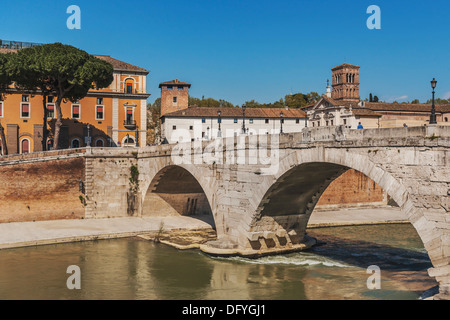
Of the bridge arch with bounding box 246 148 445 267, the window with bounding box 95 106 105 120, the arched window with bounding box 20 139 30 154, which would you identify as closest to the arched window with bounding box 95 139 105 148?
the window with bounding box 95 106 105 120

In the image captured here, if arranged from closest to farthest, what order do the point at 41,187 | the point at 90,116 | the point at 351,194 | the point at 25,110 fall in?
the point at 41,187
the point at 351,194
the point at 25,110
the point at 90,116

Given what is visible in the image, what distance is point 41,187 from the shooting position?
29516 mm

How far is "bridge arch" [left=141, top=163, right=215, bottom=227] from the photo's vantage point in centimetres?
3100

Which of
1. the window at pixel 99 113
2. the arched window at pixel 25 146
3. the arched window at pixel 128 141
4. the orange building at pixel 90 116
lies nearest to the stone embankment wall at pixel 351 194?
the orange building at pixel 90 116

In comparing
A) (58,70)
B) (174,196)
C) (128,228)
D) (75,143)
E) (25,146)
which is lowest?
(128,228)

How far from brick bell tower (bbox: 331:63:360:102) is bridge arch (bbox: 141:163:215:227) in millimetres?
47551

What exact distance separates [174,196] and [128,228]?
5.56 metres

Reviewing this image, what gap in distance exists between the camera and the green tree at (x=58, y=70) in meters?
33.9

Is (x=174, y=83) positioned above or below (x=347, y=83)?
below

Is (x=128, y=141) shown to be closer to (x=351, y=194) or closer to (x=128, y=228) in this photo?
(x=128, y=228)

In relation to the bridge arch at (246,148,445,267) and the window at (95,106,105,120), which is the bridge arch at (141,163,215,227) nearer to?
the bridge arch at (246,148,445,267)

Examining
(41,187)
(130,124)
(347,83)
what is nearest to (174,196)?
(41,187)

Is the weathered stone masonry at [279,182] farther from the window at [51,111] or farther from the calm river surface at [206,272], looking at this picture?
the window at [51,111]
